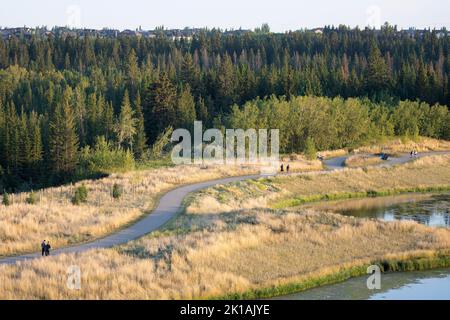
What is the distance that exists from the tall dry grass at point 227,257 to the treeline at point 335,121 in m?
37.3

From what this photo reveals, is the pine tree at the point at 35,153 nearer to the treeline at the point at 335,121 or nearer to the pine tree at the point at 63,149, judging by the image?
the pine tree at the point at 63,149

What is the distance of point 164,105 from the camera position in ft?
277

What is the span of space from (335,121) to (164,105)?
20.7 metres

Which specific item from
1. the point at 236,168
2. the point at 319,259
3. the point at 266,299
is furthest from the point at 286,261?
the point at 236,168

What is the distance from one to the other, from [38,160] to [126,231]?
4297 cm

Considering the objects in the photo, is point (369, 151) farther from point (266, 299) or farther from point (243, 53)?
point (243, 53)

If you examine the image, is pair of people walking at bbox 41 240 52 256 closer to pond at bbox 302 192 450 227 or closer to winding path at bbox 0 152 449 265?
winding path at bbox 0 152 449 265

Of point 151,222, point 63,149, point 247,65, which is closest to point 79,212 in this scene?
point 151,222

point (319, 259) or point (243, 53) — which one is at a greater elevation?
point (243, 53)

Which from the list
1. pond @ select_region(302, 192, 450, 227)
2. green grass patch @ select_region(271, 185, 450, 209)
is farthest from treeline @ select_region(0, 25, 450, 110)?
pond @ select_region(302, 192, 450, 227)

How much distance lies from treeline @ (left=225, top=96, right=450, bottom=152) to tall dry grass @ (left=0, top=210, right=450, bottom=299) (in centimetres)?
3733

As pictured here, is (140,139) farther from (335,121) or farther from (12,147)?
(335,121)

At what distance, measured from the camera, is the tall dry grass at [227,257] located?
962 inches
